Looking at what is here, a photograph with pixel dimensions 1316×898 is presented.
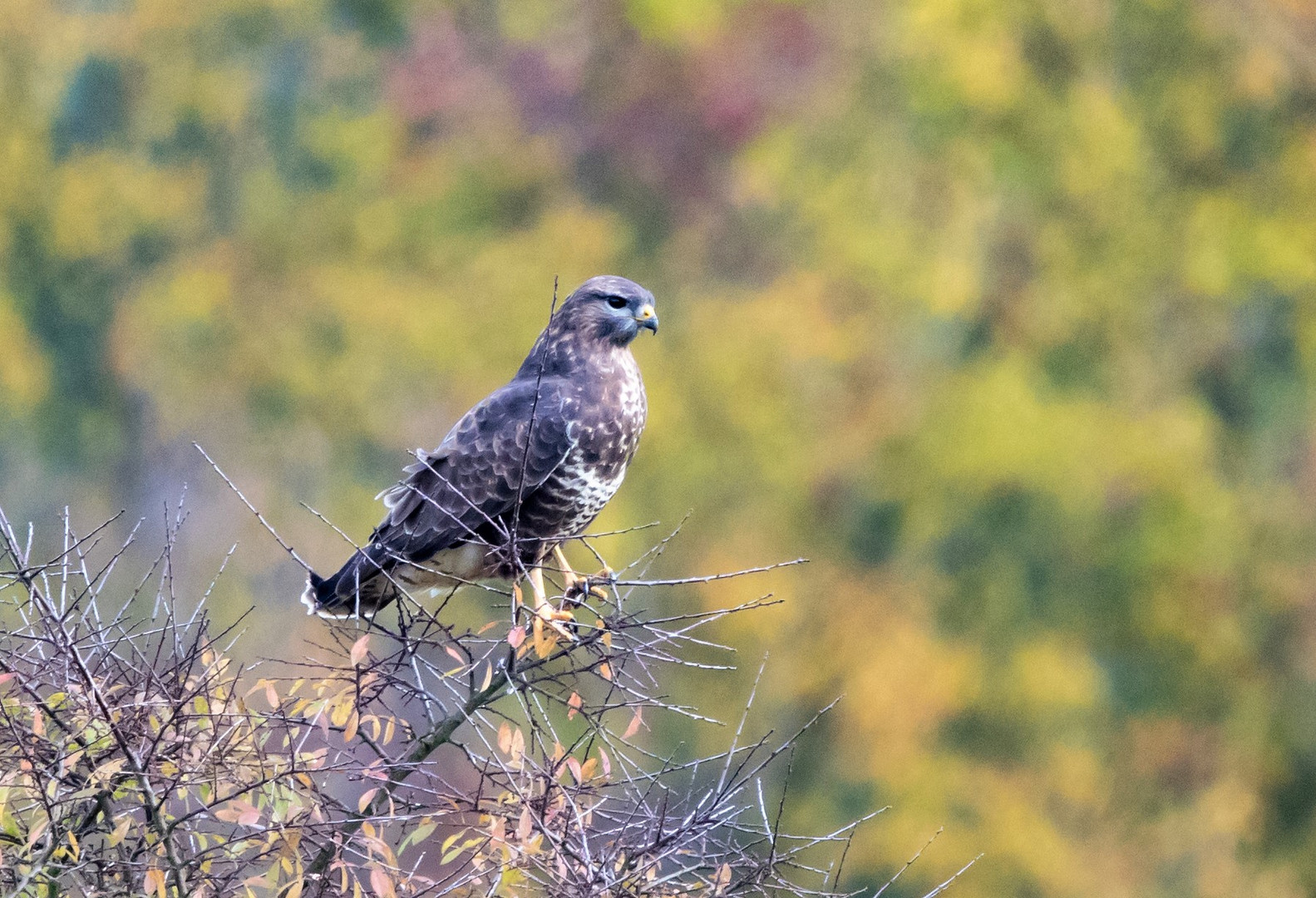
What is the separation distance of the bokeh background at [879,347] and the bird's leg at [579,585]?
18.6 ft

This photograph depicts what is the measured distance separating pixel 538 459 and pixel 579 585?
3.21 feet

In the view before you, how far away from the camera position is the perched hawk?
5.06 meters

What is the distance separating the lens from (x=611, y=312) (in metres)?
5.32

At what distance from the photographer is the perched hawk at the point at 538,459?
5059mm

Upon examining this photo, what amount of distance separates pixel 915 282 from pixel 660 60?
3.50 metres

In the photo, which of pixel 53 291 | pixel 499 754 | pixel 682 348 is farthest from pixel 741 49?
pixel 499 754

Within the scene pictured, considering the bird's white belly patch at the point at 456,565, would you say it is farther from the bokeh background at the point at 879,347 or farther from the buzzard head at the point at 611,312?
the bokeh background at the point at 879,347

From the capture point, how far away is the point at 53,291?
15469mm

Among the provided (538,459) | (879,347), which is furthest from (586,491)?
(879,347)

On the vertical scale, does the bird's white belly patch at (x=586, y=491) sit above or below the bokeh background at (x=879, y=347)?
below

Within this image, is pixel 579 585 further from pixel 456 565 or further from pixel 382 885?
pixel 456 565

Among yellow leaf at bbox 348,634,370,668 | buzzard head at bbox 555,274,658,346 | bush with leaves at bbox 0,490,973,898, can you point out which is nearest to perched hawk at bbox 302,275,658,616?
buzzard head at bbox 555,274,658,346

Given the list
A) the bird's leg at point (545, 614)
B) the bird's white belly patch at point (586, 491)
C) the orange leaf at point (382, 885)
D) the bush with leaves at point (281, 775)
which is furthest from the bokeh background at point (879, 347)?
the orange leaf at point (382, 885)

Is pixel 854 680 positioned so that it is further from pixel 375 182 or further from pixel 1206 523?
pixel 375 182
